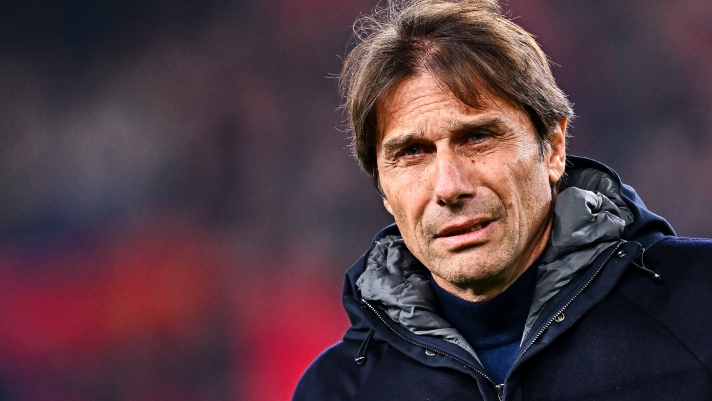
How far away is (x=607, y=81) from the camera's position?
459 cm

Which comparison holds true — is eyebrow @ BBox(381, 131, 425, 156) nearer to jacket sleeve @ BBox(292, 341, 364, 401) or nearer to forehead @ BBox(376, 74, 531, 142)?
forehead @ BBox(376, 74, 531, 142)

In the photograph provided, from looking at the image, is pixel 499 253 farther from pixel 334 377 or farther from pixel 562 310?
pixel 334 377

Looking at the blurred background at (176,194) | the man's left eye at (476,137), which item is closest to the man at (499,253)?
the man's left eye at (476,137)

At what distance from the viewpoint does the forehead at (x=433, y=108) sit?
227 cm

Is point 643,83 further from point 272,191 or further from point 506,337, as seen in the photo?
point 506,337

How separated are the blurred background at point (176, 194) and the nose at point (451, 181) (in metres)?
2.56

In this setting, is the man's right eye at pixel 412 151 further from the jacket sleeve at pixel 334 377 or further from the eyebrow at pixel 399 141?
the jacket sleeve at pixel 334 377

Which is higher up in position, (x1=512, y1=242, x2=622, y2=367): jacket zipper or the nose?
the nose

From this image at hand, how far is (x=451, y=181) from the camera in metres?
2.20

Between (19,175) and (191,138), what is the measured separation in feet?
3.13

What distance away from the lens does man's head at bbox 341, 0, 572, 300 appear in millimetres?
2234

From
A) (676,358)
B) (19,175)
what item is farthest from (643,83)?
(19,175)

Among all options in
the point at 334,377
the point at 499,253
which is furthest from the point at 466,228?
the point at 334,377

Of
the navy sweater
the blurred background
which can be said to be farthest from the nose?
the blurred background
